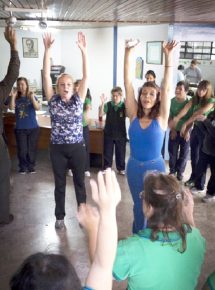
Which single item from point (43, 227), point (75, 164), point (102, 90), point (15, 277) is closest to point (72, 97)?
point (75, 164)

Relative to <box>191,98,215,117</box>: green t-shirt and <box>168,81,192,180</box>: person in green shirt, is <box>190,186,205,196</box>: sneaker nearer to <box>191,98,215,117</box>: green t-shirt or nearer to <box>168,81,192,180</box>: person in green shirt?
<box>168,81,192,180</box>: person in green shirt

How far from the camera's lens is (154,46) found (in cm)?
567

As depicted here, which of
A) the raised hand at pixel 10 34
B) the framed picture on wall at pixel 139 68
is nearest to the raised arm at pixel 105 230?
the raised hand at pixel 10 34

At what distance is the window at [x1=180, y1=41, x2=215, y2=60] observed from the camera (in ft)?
26.1

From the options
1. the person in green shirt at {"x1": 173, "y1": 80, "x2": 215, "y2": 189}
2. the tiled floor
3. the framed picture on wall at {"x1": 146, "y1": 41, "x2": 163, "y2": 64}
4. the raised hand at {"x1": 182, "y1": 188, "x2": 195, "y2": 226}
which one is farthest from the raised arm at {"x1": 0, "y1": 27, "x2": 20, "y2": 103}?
the framed picture on wall at {"x1": 146, "y1": 41, "x2": 163, "y2": 64}

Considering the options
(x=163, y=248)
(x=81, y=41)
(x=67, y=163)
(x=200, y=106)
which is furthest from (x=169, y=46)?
(x=200, y=106)

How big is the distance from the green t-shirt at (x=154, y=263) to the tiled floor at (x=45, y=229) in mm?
1115

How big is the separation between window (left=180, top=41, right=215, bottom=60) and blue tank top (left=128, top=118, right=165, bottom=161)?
610cm

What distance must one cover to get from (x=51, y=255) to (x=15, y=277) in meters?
0.11

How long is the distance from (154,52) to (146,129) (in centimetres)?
370

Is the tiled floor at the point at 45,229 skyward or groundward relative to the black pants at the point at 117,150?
groundward

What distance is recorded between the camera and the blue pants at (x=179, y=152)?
4.51m

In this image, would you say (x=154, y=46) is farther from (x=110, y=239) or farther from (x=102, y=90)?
(x=110, y=239)

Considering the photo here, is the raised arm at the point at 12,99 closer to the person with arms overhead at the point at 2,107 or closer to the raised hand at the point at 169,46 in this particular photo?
the person with arms overhead at the point at 2,107
